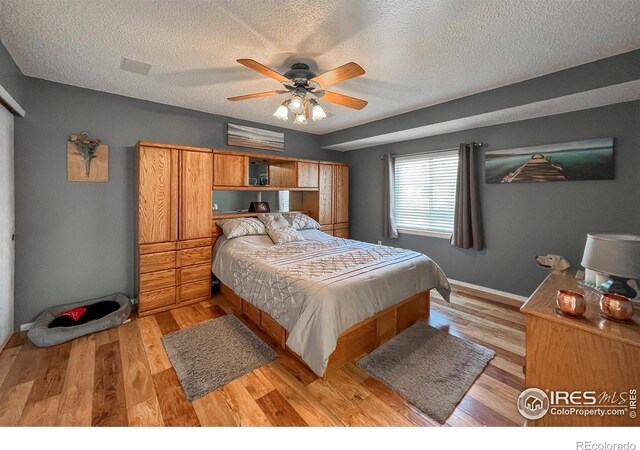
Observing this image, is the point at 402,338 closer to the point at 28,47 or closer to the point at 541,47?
the point at 541,47

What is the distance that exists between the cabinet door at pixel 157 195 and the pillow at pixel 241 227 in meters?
0.60

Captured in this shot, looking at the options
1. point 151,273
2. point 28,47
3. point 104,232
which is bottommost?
point 151,273

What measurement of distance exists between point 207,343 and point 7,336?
1.89m

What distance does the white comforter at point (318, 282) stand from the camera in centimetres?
191

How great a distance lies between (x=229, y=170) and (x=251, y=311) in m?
1.94

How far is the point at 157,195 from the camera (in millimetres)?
2998

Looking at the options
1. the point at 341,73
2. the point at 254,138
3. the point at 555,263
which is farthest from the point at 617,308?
the point at 254,138

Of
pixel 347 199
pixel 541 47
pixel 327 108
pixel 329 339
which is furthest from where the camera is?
pixel 347 199

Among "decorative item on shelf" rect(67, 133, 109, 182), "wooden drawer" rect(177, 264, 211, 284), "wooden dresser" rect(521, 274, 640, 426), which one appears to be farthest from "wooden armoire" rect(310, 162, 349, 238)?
"wooden dresser" rect(521, 274, 640, 426)

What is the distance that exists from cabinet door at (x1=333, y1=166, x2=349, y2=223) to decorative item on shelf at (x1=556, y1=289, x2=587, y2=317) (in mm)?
3830

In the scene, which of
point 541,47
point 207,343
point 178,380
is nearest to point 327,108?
point 541,47

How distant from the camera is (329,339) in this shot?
1.83m

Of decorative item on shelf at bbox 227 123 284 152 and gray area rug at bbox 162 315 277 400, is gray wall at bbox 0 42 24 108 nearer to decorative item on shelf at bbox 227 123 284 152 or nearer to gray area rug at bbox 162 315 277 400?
decorative item on shelf at bbox 227 123 284 152

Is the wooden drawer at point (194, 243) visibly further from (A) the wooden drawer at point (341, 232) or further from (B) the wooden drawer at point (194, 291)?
(A) the wooden drawer at point (341, 232)
